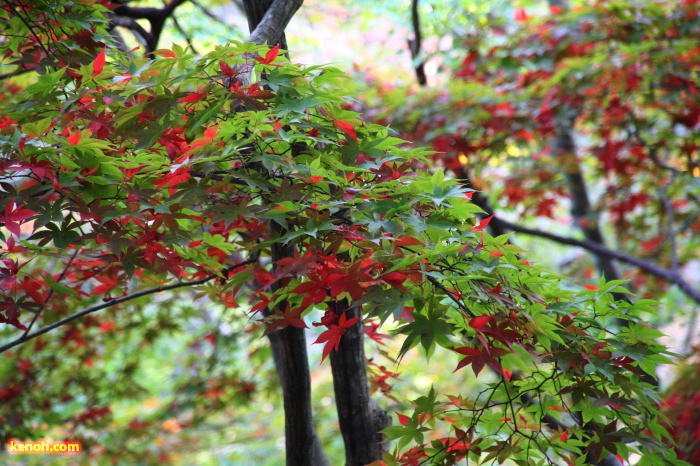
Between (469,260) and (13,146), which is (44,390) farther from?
(469,260)

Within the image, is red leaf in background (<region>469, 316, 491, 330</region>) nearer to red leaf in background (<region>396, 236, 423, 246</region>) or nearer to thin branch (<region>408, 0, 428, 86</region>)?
red leaf in background (<region>396, 236, 423, 246</region>)

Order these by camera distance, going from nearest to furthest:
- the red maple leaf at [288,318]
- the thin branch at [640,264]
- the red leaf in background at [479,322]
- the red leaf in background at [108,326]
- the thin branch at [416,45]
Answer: the red leaf in background at [479,322]
the red maple leaf at [288,318]
the thin branch at [640,264]
the red leaf in background at [108,326]
the thin branch at [416,45]

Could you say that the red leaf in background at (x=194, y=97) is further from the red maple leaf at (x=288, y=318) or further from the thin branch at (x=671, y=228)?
the thin branch at (x=671, y=228)

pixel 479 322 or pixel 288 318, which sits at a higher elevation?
pixel 288 318

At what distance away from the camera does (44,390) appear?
3.16m

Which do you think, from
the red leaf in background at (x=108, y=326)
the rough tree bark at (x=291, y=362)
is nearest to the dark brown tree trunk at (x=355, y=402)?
the rough tree bark at (x=291, y=362)

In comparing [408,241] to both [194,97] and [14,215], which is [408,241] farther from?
[14,215]

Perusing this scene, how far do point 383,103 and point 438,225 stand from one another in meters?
2.49

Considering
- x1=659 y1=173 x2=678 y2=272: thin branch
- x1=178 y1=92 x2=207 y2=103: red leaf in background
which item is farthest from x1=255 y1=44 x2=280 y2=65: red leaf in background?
x1=659 y1=173 x2=678 y2=272: thin branch

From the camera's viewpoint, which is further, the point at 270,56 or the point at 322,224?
the point at 270,56

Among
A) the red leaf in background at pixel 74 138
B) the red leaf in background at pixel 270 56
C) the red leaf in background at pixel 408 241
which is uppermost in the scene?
the red leaf in background at pixel 270 56

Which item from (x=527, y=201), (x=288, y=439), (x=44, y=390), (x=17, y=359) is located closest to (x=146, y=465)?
(x=44, y=390)

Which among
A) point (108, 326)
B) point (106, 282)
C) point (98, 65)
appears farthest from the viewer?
point (108, 326)

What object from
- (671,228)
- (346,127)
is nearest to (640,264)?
(671,228)
